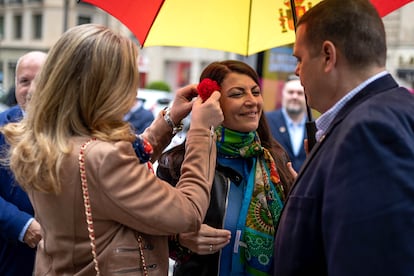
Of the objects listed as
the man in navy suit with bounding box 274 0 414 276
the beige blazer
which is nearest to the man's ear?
the man in navy suit with bounding box 274 0 414 276

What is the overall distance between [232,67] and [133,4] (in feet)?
1.90

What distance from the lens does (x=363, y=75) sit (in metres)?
1.61

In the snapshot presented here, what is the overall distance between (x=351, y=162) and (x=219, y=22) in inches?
59.5

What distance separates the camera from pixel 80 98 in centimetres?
169

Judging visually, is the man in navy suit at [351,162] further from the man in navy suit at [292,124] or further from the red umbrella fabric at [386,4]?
the man in navy suit at [292,124]

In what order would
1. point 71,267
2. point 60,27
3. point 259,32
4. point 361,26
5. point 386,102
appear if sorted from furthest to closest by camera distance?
point 60,27
point 259,32
point 71,267
point 361,26
point 386,102

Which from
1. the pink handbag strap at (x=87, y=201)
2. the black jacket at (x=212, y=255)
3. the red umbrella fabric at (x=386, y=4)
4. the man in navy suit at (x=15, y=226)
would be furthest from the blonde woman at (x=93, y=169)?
the red umbrella fabric at (x=386, y=4)

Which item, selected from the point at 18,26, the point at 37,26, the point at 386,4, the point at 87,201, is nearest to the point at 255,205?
the point at 87,201

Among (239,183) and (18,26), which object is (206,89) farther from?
(18,26)

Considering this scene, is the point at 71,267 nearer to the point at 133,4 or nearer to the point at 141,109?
the point at 133,4

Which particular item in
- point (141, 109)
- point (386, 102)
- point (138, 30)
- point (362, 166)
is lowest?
point (141, 109)

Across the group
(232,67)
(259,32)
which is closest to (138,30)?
(232,67)

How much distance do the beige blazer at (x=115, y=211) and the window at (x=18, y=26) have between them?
112 feet

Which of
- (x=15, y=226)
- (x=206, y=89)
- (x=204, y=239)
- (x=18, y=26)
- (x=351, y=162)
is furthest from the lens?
(x=18, y=26)
